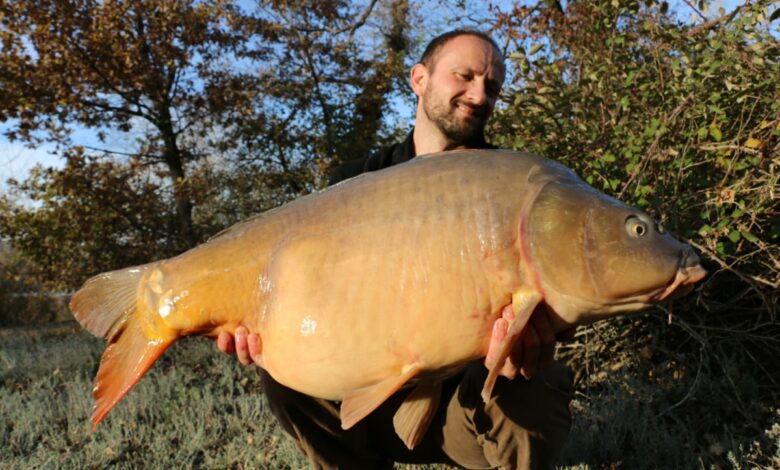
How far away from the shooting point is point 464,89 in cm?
240

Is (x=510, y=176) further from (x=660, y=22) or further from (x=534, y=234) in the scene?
(x=660, y=22)

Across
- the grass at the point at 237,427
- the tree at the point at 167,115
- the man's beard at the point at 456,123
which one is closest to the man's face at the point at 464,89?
the man's beard at the point at 456,123

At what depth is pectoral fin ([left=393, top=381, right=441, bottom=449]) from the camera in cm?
154

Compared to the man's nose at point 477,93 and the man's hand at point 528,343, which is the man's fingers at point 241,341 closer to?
the man's hand at point 528,343

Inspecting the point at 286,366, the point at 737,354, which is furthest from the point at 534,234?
the point at 737,354

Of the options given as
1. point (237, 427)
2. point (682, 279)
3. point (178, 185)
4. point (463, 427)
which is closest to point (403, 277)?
point (682, 279)

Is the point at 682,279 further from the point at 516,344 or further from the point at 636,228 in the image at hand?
the point at 516,344

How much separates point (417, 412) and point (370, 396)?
0.66ft

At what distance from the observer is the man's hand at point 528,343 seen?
1326 millimetres

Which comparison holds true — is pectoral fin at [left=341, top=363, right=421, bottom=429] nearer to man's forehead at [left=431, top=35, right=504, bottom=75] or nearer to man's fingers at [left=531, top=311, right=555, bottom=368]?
man's fingers at [left=531, top=311, right=555, bottom=368]

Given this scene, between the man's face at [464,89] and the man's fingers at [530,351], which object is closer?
the man's fingers at [530,351]

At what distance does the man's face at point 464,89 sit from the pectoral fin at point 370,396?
49.1 inches

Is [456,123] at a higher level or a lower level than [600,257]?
higher

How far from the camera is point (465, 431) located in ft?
6.11
